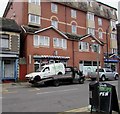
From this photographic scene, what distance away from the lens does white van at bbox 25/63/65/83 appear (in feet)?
77.1

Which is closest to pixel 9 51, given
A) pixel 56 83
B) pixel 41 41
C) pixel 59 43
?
pixel 41 41

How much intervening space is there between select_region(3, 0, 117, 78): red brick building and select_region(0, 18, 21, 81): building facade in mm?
1105

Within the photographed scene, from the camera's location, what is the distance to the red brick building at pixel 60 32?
Answer: 31.2 meters

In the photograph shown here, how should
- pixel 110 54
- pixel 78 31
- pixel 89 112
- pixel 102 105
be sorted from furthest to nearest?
pixel 110 54
pixel 78 31
pixel 89 112
pixel 102 105

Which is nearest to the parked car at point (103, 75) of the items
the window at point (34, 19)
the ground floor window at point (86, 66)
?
the ground floor window at point (86, 66)

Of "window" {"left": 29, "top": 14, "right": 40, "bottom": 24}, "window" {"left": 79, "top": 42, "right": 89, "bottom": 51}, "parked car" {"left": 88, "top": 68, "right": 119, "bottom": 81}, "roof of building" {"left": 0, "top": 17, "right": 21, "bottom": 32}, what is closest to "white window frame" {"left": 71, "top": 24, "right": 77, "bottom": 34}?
"window" {"left": 79, "top": 42, "right": 89, "bottom": 51}

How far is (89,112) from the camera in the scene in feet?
29.5

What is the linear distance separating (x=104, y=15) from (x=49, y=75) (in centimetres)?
2685

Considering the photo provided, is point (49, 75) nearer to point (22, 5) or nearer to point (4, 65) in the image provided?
point (4, 65)

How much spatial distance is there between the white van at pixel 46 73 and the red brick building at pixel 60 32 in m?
4.90

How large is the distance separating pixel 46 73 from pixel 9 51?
6753 millimetres

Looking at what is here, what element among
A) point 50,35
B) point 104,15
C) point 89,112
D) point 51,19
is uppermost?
point 104,15

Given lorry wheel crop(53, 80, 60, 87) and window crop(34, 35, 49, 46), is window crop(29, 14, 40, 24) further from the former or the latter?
lorry wheel crop(53, 80, 60, 87)

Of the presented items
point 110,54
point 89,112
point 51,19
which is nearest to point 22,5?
point 51,19
